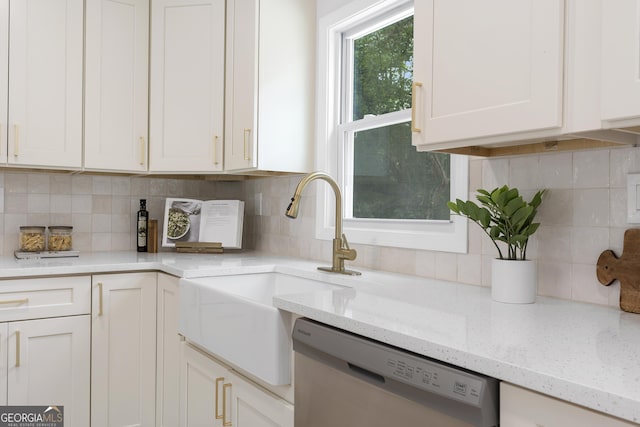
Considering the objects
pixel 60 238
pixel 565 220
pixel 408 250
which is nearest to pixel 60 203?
pixel 60 238

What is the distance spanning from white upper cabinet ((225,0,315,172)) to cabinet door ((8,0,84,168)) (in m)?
0.75

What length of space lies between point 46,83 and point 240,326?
1.69m

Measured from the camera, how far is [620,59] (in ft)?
3.26

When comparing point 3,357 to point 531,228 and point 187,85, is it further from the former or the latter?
point 531,228

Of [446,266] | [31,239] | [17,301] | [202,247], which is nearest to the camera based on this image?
[446,266]

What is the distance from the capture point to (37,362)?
2174 millimetres

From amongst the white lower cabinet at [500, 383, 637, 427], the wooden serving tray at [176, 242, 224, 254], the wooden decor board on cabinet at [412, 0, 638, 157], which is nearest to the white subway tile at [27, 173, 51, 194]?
the wooden serving tray at [176, 242, 224, 254]

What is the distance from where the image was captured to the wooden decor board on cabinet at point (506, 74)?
3.59 feet

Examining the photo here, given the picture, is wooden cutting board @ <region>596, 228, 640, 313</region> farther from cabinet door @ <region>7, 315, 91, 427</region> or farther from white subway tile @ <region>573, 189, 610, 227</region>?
cabinet door @ <region>7, 315, 91, 427</region>

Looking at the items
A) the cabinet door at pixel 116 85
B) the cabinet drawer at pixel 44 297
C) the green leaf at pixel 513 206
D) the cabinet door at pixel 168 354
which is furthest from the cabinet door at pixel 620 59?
the cabinet door at pixel 116 85

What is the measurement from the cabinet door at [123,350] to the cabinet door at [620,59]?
2004 millimetres

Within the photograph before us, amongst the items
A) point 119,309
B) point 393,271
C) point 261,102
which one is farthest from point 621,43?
point 119,309

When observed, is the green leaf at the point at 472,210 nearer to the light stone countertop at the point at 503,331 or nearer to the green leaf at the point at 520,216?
the green leaf at the point at 520,216

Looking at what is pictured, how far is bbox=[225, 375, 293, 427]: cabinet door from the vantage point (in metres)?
1.46
